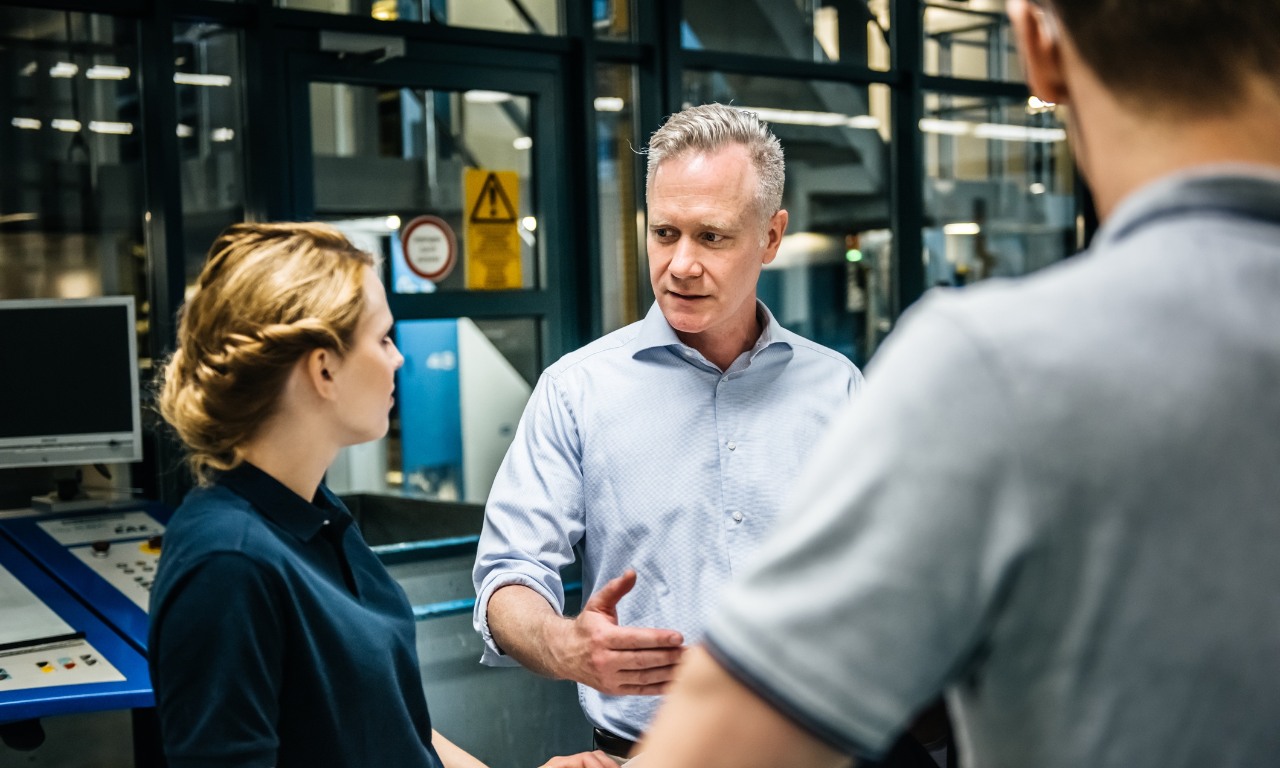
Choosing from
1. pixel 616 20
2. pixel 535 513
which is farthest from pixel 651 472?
pixel 616 20

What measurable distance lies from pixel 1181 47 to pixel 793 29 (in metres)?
4.61

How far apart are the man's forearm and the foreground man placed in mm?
1214

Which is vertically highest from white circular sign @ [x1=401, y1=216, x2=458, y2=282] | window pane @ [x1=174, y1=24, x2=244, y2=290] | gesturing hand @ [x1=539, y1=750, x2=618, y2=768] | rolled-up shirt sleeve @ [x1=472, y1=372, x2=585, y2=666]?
window pane @ [x1=174, y1=24, x2=244, y2=290]

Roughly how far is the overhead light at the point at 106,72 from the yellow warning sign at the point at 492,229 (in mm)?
1076

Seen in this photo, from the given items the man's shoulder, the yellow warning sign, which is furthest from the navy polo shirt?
the yellow warning sign

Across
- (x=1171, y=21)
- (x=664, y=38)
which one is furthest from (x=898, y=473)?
(x=664, y=38)

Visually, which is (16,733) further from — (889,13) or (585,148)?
(889,13)

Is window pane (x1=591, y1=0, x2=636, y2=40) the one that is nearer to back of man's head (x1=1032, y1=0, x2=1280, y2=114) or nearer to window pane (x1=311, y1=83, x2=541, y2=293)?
window pane (x1=311, y1=83, x2=541, y2=293)

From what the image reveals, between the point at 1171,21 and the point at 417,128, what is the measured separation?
3740 mm

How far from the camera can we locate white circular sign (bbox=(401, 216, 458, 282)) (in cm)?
412

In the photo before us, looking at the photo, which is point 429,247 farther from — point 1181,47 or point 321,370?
point 1181,47

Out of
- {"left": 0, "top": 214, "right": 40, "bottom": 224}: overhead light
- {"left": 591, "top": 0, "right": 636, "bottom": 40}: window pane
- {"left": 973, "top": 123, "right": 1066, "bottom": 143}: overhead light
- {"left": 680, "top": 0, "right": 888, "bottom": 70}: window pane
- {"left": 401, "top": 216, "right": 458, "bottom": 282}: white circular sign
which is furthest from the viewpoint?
{"left": 973, "top": 123, "right": 1066, "bottom": 143}: overhead light

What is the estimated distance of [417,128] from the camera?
13.6ft

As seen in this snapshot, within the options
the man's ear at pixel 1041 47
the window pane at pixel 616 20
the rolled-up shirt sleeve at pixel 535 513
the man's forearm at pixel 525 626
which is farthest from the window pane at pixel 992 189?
the man's ear at pixel 1041 47
